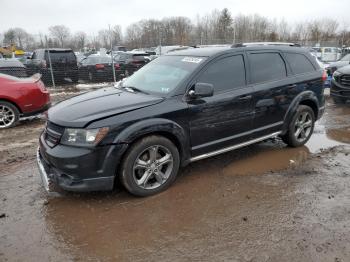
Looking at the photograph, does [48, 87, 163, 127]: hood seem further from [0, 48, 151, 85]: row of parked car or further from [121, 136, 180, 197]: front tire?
[0, 48, 151, 85]: row of parked car

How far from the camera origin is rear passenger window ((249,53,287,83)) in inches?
193

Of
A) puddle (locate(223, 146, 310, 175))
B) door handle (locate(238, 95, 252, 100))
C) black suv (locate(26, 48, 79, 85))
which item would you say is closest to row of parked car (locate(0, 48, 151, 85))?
black suv (locate(26, 48, 79, 85))

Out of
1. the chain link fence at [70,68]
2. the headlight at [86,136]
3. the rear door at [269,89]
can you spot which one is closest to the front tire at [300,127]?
the rear door at [269,89]

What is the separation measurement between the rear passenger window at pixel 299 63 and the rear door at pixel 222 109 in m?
1.16

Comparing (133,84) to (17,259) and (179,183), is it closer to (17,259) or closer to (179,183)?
(179,183)

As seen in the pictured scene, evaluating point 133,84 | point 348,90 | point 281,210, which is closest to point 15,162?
point 133,84

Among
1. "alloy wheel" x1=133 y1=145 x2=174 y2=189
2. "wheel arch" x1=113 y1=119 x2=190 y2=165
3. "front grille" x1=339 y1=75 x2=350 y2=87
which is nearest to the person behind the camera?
"wheel arch" x1=113 y1=119 x2=190 y2=165

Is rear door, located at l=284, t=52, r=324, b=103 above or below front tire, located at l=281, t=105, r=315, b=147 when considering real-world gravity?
above

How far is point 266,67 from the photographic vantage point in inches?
200

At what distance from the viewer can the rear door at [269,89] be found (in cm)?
488

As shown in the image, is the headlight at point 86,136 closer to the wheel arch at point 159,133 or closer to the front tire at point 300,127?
the wheel arch at point 159,133

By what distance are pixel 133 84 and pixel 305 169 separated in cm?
286

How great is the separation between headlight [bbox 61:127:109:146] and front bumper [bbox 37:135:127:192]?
7cm

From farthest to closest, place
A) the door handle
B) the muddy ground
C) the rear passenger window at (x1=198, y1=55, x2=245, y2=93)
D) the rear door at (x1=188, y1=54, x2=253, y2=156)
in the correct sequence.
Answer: the door handle → the rear passenger window at (x1=198, y1=55, x2=245, y2=93) → the rear door at (x1=188, y1=54, x2=253, y2=156) → the muddy ground
